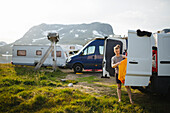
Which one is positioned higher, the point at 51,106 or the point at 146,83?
the point at 146,83

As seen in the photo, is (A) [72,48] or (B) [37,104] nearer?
(B) [37,104]

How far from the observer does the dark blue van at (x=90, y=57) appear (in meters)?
10.3

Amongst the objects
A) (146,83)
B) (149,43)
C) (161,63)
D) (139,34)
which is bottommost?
(146,83)

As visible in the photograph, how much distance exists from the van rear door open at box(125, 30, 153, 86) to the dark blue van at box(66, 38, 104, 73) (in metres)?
6.22

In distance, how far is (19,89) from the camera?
4.82 meters

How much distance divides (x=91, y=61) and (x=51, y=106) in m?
6.89

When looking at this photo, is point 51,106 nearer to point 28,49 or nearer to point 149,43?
point 149,43

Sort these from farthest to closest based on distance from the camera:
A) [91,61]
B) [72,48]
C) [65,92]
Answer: [72,48]
[91,61]
[65,92]

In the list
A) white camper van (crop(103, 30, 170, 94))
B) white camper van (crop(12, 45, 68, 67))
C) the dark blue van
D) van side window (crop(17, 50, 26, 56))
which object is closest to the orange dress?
white camper van (crop(103, 30, 170, 94))

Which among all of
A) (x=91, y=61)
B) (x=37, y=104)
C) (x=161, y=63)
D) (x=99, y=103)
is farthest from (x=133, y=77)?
(x=91, y=61)

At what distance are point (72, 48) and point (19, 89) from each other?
26.3m

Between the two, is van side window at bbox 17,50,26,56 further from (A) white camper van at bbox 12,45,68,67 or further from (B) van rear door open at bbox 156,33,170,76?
(B) van rear door open at bbox 156,33,170,76

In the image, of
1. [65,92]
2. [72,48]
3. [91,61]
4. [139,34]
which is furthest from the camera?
[72,48]

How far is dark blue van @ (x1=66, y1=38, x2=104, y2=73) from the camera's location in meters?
10.3
